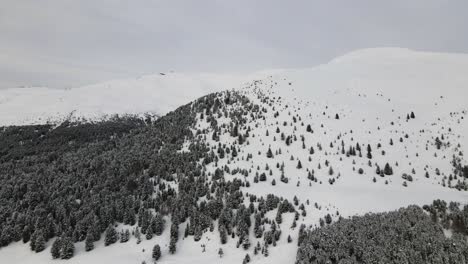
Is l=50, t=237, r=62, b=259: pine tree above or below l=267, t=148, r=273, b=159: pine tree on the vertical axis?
below

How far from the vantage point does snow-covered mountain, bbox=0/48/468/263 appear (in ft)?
105

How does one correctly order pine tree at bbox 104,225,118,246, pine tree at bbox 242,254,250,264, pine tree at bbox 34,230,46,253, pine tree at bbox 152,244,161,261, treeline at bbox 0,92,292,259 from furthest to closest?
pine tree at bbox 34,230,46,253 < pine tree at bbox 104,225,118,246 < treeline at bbox 0,92,292,259 < pine tree at bbox 152,244,161,261 < pine tree at bbox 242,254,250,264

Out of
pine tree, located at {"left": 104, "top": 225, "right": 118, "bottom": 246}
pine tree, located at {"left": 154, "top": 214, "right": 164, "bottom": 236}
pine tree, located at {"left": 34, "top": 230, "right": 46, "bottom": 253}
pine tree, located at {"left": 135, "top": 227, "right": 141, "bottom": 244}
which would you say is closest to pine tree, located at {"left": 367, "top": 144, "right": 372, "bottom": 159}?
pine tree, located at {"left": 154, "top": 214, "right": 164, "bottom": 236}

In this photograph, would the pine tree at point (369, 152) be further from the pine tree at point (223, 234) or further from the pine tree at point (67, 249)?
the pine tree at point (67, 249)

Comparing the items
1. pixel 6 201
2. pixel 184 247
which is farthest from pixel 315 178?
pixel 6 201

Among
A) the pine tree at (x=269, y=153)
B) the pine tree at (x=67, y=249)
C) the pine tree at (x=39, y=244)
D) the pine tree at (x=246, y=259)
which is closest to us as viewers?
the pine tree at (x=246, y=259)

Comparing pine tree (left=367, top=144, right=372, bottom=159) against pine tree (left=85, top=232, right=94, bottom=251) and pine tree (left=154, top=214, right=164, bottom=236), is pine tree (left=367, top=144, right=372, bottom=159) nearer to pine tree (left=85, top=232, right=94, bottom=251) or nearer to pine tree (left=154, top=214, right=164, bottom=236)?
pine tree (left=154, top=214, right=164, bottom=236)

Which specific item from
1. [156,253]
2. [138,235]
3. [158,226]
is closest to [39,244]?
[138,235]

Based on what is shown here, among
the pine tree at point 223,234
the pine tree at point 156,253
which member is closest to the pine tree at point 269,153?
the pine tree at point 223,234

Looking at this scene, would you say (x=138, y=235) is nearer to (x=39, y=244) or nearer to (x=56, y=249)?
(x=56, y=249)

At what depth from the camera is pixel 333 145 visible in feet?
152

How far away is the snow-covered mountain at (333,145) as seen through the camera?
31984 mm

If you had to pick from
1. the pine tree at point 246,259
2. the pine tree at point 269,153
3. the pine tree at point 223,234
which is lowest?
the pine tree at point 246,259

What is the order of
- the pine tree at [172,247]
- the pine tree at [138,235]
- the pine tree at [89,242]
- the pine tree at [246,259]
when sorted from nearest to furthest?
the pine tree at [246,259] < the pine tree at [172,247] < the pine tree at [138,235] < the pine tree at [89,242]
